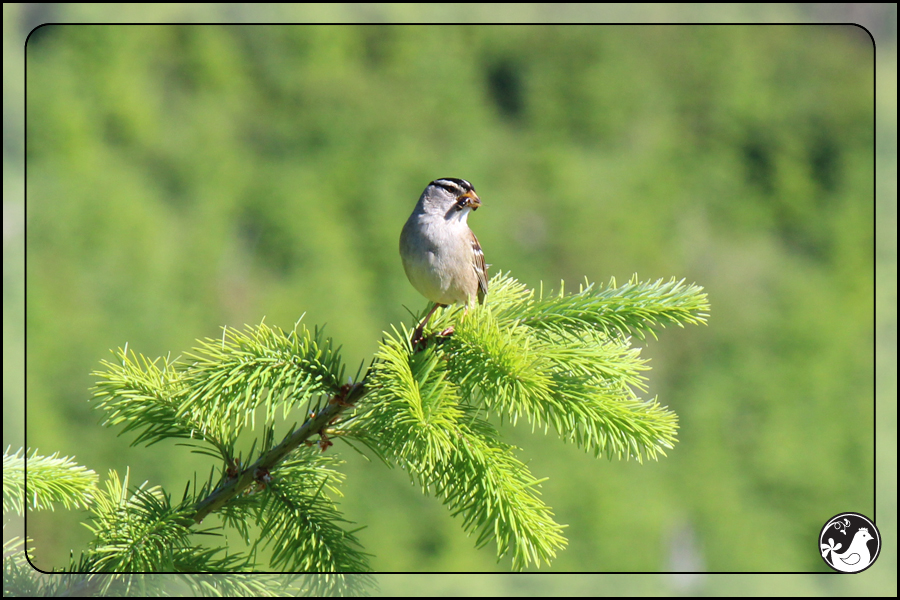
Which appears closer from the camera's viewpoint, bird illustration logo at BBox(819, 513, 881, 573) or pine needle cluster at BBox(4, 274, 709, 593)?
pine needle cluster at BBox(4, 274, 709, 593)

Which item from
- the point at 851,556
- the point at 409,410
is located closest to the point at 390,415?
the point at 409,410

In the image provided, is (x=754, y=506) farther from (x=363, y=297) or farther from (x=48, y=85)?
(x=48, y=85)

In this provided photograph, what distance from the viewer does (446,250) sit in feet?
2.32

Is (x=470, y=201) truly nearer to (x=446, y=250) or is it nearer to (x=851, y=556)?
(x=446, y=250)

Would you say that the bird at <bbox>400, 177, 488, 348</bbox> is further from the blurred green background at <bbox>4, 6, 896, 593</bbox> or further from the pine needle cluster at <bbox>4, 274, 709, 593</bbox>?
the blurred green background at <bbox>4, 6, 896, 593</bbox>

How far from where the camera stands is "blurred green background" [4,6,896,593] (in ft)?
13.3

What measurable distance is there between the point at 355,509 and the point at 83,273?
7.18 ft

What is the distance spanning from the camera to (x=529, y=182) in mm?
4527

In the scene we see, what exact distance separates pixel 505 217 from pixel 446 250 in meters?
3.56

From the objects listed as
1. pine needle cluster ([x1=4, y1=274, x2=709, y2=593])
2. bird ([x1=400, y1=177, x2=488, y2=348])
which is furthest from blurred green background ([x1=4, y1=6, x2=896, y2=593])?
pine needle cluster ([x1=4, y1=274, x2=709, y2=593])

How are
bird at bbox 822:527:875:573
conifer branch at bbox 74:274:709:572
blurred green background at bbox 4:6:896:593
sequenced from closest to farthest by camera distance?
conifer branch at bbox 74:274:709:572
bird at bbox 822:527:875:573
blurred green background at bbox 4:6:896:593

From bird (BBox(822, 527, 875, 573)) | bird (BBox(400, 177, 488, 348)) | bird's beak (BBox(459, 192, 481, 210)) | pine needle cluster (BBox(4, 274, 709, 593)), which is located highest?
bird's beak (BBox(459, 192, 481, 210))

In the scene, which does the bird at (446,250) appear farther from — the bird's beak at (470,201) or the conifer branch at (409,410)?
the conifer branch at (409,410)

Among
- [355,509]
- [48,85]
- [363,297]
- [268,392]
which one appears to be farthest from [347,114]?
[268,392]
